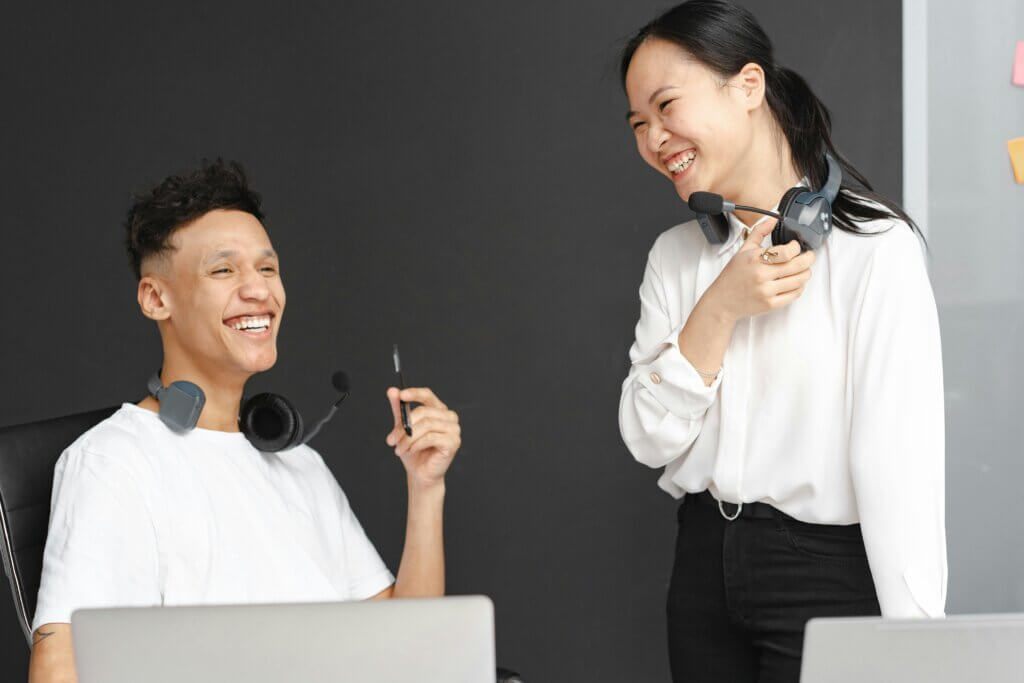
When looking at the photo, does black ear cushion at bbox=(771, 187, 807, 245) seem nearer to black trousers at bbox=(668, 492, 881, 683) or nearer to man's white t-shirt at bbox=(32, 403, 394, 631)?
black trousers at bbox=(668, 492, 881, 683)

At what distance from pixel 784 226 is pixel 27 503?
1257mm

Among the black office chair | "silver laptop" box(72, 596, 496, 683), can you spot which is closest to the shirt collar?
the black office chair

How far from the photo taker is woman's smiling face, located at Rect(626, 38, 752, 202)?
1.73 m

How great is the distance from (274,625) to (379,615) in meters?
0.09

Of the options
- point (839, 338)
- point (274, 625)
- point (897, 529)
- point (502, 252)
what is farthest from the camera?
point (502, 252)

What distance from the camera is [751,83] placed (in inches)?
69.6

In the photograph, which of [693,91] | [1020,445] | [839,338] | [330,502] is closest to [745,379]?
[839,338]

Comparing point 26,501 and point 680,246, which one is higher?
point 680,246

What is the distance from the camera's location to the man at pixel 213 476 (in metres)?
1.59

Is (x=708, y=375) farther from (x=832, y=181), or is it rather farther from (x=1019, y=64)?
(x=1019, y=64)

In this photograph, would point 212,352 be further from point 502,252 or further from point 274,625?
point 502,252

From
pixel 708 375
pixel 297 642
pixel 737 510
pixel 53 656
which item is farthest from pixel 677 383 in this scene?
pixel 53 656

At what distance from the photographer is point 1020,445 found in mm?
2516

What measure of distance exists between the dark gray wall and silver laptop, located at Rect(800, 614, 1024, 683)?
1849 mm
